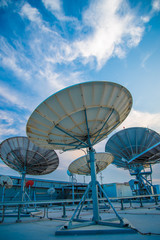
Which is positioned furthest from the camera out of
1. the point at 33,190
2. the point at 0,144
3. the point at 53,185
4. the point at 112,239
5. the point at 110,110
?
the point at 53,185

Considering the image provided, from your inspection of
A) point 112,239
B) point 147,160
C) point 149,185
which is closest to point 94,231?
point 112,239

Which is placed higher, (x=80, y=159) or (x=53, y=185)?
(x=80, y=159)

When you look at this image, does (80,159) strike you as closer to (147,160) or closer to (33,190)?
(147,160)

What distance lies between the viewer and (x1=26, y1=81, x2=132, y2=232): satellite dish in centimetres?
902

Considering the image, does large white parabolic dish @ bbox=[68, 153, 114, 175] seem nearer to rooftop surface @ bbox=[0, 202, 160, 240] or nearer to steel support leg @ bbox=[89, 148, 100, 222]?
rooftop surface @ bbox=[0, 202, 160, 240]

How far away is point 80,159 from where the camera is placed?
22078 mm

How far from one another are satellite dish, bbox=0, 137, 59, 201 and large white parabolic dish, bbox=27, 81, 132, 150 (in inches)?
427

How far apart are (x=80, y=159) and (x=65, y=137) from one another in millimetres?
10712

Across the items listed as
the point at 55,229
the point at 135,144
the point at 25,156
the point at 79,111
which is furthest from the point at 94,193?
the point at 135,144

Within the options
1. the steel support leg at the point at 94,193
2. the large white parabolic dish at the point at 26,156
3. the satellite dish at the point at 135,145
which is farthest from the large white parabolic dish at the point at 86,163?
the steel support leg at the point at 94,193

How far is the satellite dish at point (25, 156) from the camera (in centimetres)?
2145

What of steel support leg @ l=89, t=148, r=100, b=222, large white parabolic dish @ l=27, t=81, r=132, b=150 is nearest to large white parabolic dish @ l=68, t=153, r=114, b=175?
large white parabolic dish @ l=27, t=81, r=132, b=150

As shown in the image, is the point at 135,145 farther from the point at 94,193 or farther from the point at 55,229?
the point at 55,229

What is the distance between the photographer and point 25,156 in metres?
22.8
